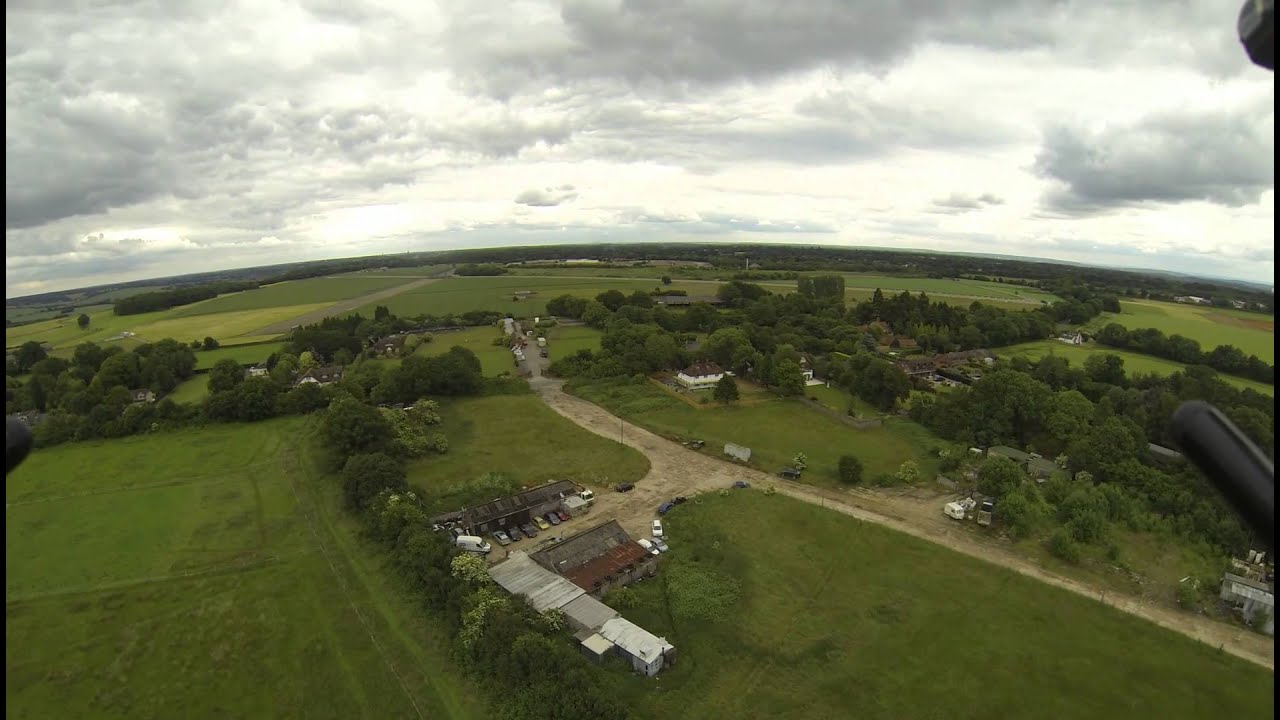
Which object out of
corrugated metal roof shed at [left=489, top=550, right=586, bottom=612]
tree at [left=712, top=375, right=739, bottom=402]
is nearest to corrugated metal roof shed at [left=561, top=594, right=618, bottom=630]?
corrugated metal roof shed at [left=489, top=550, right=586, bottom=612]

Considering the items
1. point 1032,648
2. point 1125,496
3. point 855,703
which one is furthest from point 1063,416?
point 855,703

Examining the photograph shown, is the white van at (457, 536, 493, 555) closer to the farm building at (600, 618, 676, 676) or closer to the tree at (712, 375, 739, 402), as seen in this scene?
the farm building at (600, 618, 676, 676)

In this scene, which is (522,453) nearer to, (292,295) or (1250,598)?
(1250,598)

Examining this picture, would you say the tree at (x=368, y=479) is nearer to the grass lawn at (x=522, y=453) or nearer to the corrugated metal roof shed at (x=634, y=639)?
the grass lawn at (x=522, y=453)

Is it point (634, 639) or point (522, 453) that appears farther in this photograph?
point (522, 453)

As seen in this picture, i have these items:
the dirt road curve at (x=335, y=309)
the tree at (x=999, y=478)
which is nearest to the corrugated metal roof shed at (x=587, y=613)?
the tree at (x=999, y=478)

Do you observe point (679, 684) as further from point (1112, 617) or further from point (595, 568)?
point (1112, 617)

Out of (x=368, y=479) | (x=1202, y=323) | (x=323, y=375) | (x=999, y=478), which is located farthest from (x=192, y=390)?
(x=1202, y=323)
